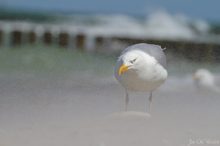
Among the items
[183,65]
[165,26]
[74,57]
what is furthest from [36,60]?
[165,26]

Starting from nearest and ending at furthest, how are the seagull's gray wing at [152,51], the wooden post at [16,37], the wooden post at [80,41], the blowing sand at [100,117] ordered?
the blowing sand at [100,117]
the seagull's gray wing at [152,51]
the wooden post at [16,37]
the wooden post at [80,41]

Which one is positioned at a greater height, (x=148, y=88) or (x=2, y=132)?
(x=148, y=88)

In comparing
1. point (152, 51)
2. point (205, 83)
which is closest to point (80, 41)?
point (205, 83)

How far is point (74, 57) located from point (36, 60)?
896mm

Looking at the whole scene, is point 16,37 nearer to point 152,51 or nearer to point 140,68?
point 152,51

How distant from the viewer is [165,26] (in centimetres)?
1842

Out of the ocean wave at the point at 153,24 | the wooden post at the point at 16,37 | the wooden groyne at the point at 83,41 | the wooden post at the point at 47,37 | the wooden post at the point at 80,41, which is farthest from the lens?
the ocean wave at the point at 153,24

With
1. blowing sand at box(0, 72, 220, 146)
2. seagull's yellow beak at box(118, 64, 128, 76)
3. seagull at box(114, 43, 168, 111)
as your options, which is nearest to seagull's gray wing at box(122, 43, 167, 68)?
seagull at box(114, 43, 168, 111)

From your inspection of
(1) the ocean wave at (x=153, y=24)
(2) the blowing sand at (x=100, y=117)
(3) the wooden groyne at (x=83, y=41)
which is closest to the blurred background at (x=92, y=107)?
(2) the blowing sand at (x=100, y=117)

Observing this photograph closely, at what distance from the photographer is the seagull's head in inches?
126

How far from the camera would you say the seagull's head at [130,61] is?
10.5 feet

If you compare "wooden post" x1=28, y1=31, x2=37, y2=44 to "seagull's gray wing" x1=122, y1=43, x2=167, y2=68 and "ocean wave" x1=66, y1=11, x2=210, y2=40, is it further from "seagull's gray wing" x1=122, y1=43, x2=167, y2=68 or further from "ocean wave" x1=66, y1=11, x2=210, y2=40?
"seagull's gray wing" x1=122, y1=43, x2=167, y2=68

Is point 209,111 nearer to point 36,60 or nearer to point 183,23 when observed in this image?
point 36,60

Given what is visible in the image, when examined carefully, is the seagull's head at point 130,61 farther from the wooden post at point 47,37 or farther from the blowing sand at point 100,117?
the wooden post at point 47,37
